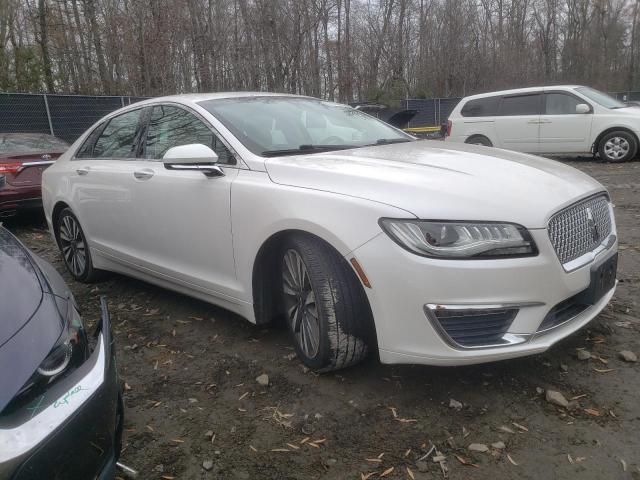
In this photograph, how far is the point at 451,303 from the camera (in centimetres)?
227

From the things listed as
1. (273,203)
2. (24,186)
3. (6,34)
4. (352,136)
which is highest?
(6,34)

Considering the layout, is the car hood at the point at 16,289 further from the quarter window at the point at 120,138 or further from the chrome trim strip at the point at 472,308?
the quarter window at the point at 120,138

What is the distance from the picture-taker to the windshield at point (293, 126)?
3273 mm

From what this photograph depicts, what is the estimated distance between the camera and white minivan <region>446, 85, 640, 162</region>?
34.5ft

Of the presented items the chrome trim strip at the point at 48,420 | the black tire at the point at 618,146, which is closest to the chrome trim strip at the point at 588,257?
the chrome trim strip at the point at 48,420

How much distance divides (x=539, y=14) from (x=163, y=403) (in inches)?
1546

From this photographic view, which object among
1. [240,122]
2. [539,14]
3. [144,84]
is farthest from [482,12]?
[240,122]

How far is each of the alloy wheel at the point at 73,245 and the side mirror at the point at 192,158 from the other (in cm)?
197

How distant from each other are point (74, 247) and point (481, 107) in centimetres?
979

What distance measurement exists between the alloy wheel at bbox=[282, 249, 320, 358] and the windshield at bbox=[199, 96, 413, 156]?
0.68 m

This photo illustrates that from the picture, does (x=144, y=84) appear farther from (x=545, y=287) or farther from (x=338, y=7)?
(x=545, y=287)

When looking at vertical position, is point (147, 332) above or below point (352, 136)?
below

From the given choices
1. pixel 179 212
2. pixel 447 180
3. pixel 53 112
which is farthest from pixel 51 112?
pixel 447 180

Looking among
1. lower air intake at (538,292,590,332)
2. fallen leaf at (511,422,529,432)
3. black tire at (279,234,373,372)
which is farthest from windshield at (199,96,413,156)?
fallen leaf at (511,422,529,432)
